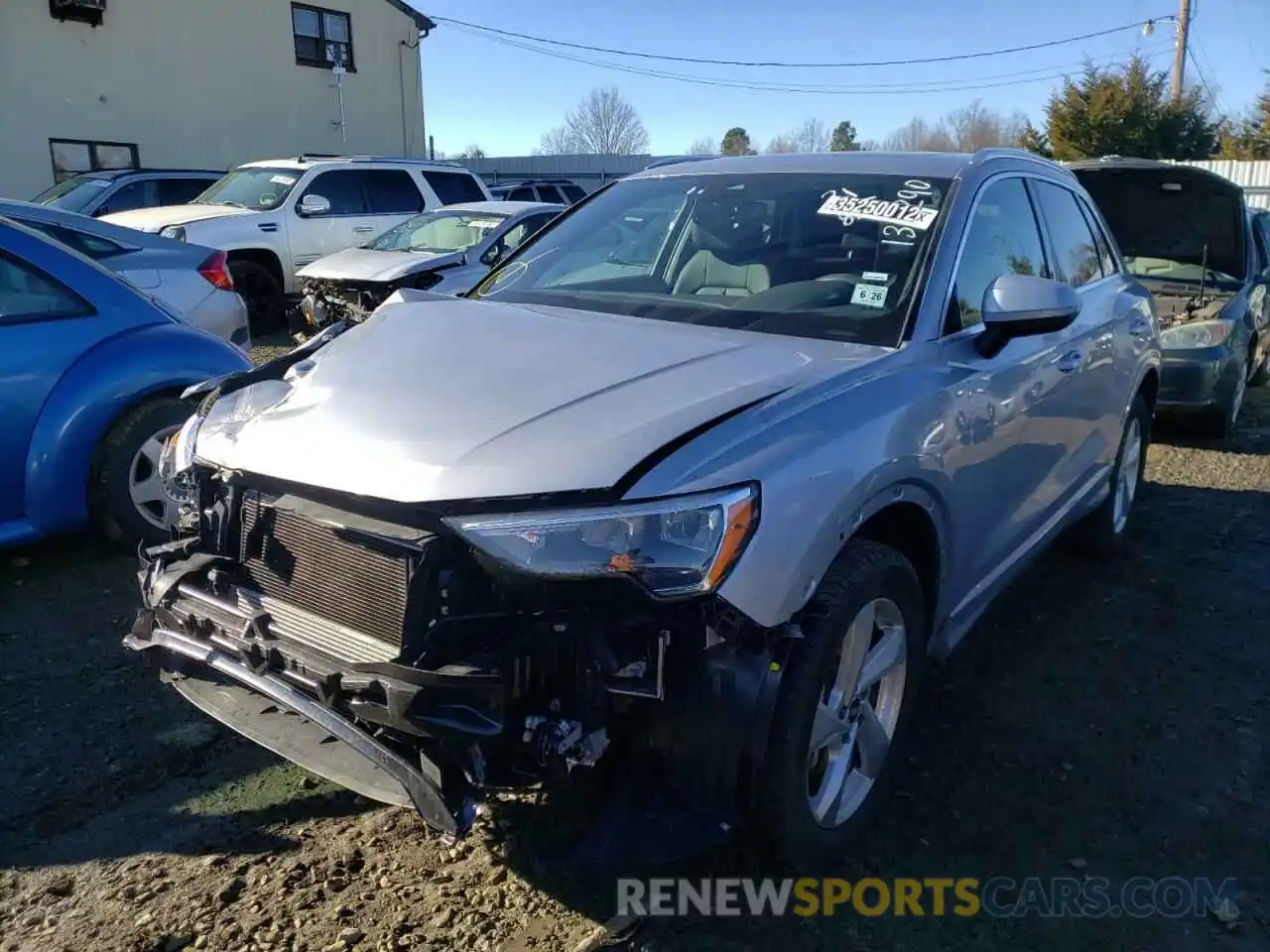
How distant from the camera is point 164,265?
20.3ft

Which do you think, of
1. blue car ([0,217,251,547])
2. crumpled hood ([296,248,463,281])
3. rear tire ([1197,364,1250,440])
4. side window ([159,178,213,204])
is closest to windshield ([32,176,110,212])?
side window ([159,178,213,204])

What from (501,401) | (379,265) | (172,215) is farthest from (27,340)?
(172,215)

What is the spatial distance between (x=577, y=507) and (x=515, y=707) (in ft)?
1.43

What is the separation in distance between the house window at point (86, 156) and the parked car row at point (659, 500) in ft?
60.2

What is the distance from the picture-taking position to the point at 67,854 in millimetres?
2799

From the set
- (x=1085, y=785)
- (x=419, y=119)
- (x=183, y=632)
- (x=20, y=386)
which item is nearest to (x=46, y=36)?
(x=419, y=119)

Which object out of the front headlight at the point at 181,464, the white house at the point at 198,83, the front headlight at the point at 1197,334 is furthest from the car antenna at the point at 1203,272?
the white house at the point at 198,83

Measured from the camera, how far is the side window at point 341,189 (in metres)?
12.8

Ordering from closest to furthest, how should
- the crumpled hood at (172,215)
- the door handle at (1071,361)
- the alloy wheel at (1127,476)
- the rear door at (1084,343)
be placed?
1. the door handle at (1071,361)
2. the rear door at (1084,343)
3. the alloy wheel at (1127,476)
4. the crumpled hood at (172,215)

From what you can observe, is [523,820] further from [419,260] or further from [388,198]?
[388,198]

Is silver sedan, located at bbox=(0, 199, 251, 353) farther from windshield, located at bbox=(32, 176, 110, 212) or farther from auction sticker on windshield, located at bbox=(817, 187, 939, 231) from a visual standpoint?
windshield, located at bbox=(32, 176, 110, 212)

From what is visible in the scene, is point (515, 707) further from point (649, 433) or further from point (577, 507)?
point (649, 433)

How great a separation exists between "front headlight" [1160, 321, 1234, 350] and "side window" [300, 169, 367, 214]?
9.58m

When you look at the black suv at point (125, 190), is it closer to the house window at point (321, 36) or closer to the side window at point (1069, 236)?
the house window at point (321, 36)
